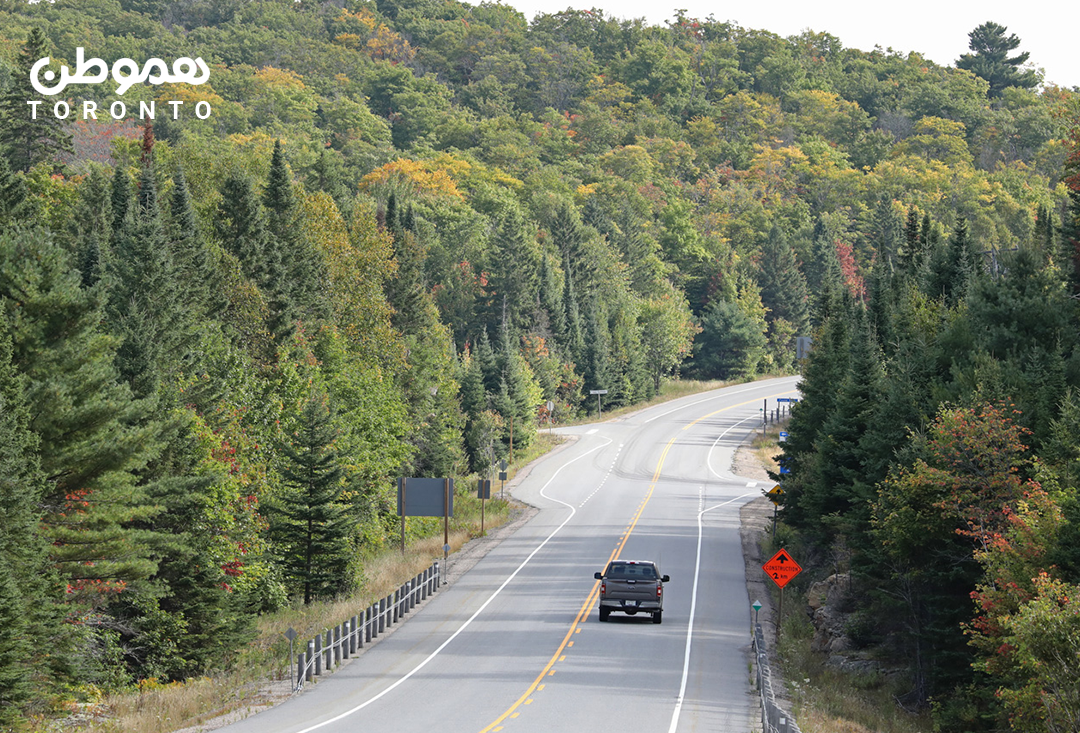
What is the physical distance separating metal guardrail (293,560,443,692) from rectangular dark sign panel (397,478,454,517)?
446cm

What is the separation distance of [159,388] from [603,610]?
17.7m

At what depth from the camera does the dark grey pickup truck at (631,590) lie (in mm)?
36594

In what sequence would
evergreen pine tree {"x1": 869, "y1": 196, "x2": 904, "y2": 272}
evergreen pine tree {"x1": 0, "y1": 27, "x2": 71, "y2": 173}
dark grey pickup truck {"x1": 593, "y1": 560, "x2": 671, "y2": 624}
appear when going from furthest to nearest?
evergreen pine tree {"x1": 869, "y1": 196, "x2": 904, "y2": 272} → evergreen pine tree {"x1": 0, "y1": 27, "x2": 71, "y2": 173} → dark grey pickup truck {"x1": 593, "y1": 560, "x2": 671, "y2": 624}

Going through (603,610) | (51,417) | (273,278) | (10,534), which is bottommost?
(603,610)

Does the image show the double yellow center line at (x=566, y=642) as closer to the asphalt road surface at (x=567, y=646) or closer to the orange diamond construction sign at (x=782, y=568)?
the asphalt road surface at (x=567, y=646)

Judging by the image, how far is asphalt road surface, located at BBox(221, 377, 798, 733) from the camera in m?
23.7

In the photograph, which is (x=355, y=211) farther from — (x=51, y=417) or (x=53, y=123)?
(x=51, y=417)

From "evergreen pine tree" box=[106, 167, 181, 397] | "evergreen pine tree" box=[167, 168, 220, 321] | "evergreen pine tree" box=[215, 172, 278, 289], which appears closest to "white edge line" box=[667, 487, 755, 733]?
"evergreen pine tree" box=[106, 167, 181, 397]

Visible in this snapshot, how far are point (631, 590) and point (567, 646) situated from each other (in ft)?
14.9

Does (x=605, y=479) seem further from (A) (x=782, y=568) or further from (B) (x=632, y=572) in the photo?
(A) (x=782, y=568)

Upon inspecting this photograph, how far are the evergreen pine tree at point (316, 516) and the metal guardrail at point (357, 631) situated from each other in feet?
13.4

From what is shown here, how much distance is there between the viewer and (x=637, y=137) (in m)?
194

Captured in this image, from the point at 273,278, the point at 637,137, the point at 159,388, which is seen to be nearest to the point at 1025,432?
the point at 159,388

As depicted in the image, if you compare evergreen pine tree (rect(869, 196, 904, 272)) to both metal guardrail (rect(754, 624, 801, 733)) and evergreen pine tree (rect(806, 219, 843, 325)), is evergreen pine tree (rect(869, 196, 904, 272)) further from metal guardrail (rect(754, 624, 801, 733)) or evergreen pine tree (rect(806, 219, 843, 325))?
metal guardrail (rect(754, 624, 801, 733))
